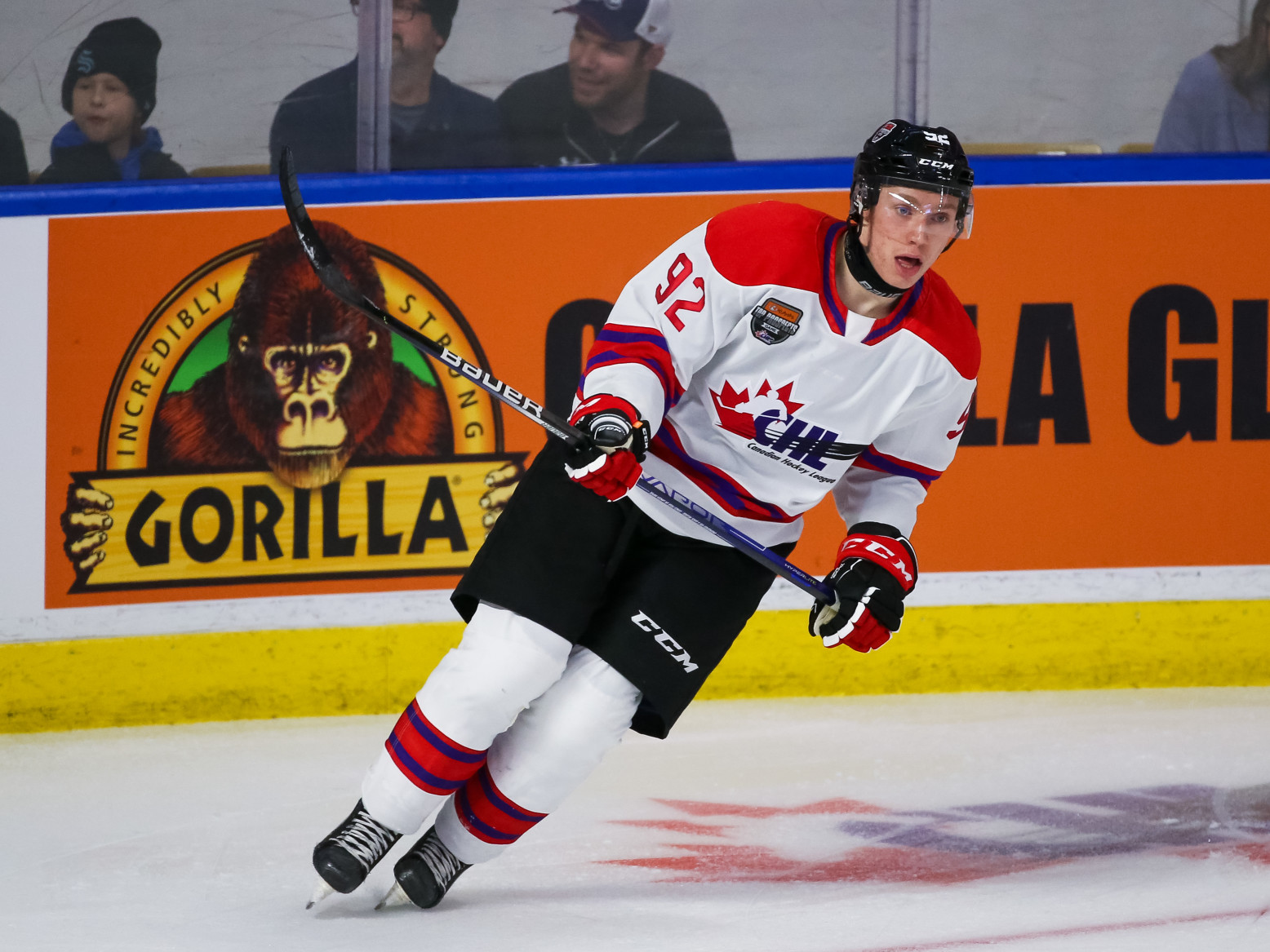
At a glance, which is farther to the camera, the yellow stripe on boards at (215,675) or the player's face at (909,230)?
the yellow stripe on boards at (215,675)

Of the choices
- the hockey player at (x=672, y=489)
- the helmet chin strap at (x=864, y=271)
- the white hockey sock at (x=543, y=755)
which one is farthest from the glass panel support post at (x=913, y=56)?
the white hockey sock at (x=543, y=755)

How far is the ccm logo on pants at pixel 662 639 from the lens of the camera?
2199 millimetres

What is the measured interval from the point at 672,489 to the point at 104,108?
1810 mm

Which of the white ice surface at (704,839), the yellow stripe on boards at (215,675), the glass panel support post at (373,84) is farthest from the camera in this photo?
the glass panel support post at (373,84)

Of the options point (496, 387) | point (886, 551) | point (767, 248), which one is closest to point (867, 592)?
point (886, 551)

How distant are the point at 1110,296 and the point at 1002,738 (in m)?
1.10

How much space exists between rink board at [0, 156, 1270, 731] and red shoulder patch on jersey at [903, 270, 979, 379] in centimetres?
123

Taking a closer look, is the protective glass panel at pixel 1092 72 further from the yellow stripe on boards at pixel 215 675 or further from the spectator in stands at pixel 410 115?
the yellow stripe on boards at pixel 215 675

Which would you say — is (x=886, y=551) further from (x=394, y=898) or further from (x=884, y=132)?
(x=394, y=898)

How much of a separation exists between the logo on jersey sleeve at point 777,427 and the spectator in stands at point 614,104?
139 centimetres

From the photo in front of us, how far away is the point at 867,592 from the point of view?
2.26 metres

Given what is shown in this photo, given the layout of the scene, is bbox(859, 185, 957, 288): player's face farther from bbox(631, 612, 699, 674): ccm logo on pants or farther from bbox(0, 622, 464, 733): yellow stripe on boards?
bbox(0, 622, 464, 733): yellow stripe on boards

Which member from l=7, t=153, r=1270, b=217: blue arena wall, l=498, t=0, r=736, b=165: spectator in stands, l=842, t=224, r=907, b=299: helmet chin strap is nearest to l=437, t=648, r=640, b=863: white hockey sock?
l=842, t=224, r=907, b=299: helmet chin strap

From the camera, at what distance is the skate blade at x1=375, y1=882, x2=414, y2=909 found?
2.23 meters
